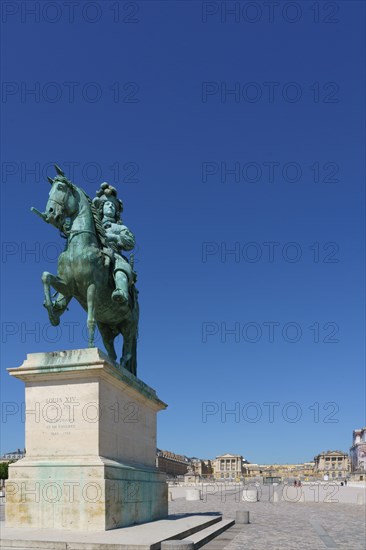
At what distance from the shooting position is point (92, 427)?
11672 millimetres

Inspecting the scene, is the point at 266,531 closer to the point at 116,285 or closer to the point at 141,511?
the point at 141,511

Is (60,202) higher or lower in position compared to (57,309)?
higher

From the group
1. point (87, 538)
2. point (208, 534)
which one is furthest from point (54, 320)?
point (208, 534)

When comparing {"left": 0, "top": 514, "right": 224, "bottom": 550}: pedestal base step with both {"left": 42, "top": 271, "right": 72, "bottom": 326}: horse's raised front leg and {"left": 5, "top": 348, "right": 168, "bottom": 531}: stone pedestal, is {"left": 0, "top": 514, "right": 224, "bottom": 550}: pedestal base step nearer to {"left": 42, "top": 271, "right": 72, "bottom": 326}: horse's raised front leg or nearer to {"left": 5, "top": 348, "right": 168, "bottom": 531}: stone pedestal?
{"left": 5, "top": 348, "right": 168, "bottom": 531}: stone pedestal

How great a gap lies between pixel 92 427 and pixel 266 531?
7294mm

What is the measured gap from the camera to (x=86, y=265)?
12.9 metres

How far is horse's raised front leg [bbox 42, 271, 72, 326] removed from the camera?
12.7 m

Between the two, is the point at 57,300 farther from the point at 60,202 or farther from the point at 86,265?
the point at 60,202

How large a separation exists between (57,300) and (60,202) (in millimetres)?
2154

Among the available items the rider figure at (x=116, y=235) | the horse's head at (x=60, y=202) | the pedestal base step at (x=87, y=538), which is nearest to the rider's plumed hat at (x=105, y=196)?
the rider figure at (x=116, y=235)

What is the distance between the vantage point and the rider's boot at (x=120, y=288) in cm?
1344

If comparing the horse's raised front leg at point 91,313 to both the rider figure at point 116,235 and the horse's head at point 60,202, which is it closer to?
the rider figure at point 116,235

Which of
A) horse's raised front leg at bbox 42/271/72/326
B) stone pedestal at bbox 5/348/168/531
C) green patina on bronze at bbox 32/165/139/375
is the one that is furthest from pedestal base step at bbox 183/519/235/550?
horse's raised front leg at bbox 42/271/72/326

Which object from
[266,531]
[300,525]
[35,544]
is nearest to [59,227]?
[35,544]
